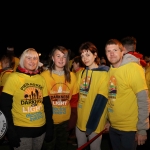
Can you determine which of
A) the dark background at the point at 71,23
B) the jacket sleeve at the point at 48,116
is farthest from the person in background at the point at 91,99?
the dark background at the point at 71,23

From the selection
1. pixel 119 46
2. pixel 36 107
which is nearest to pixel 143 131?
pixel 119 46

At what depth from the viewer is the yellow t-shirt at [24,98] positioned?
2850mm

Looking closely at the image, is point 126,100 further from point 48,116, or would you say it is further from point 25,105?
point 25,105

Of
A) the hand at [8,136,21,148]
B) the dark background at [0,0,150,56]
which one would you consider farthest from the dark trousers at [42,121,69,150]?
the dark background at [0,0,150,56]

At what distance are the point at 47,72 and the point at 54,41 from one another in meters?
19.8

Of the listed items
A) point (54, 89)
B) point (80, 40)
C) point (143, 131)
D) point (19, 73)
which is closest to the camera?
point (143, 131)

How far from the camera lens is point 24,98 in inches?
114

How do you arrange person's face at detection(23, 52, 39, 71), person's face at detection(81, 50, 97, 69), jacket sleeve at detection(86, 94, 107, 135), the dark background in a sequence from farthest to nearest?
the dark background < person's face at detection(81, 50, 97, 69) < jacket sleeve at detection(86, 94, 107, 135) < person's face at detection(23, 52, 39, 71)

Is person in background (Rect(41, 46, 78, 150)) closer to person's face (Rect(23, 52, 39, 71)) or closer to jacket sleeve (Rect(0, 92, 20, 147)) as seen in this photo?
person's face (Rect(23, 52, 39, 71))

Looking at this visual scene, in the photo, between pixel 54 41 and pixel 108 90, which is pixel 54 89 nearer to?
pixel 108 90

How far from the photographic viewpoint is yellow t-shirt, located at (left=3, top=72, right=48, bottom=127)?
112 inches

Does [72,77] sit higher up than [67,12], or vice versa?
[67,12]

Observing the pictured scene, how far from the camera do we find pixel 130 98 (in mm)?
2912

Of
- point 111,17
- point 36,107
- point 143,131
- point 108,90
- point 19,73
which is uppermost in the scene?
point 111,17
